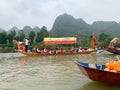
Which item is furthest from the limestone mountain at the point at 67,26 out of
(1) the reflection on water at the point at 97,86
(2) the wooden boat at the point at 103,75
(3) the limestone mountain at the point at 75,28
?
(2) the wooden boat at the point at 103,75

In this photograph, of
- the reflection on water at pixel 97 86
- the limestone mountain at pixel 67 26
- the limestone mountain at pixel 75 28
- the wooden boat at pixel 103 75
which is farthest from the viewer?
the limestone mountain at pixel 67 26

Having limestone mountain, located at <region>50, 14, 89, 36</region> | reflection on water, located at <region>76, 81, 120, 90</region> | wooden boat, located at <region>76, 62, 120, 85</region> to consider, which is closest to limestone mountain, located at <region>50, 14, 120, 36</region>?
limestone mountain, located at <region>50, 14, 89, 36</region>

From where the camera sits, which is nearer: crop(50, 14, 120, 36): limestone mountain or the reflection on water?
the reflection on water

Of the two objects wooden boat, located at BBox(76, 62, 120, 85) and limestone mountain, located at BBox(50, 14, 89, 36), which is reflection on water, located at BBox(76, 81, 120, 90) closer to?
wooden boat, located at BBox(76, 62, 120, 85)

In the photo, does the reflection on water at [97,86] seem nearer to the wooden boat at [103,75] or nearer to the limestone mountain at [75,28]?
the wooden boat at [103,75]

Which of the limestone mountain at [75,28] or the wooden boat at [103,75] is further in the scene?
the limestone mountain at [75,28]

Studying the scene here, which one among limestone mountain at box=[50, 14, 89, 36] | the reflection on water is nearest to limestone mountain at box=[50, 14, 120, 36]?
limestone mountain at box=[50, 14, 89, 36]

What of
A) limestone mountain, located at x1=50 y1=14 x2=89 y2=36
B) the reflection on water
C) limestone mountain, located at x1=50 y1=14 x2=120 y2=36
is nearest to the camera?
the reflection on water

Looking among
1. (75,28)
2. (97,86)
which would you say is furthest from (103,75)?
(75,28)

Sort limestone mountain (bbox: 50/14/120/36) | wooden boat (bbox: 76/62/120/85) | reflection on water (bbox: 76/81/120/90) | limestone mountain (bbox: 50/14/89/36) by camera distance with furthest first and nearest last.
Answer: limestone mountain (bbox: 50/14/89/36) → limestone mountain (bbox: 50/14/120/36) → reflection on water (bbox: 76/81/120/90) → wooden boat (bbox: 76/62/120/85)

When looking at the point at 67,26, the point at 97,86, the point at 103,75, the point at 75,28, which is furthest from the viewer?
the point at 67,26

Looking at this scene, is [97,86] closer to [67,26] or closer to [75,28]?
[75,28]

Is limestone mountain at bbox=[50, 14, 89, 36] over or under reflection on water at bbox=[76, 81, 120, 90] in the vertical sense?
over

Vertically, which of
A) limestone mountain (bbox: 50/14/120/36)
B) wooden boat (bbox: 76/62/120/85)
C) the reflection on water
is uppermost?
limestone mountain (bbox: 50/14/120/36)
